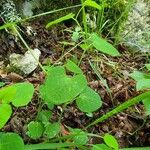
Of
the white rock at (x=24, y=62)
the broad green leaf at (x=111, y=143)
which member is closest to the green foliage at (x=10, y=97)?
the broad green leaf at (x=111, y=143)

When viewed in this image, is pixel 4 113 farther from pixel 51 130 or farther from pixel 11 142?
pixel 51 130

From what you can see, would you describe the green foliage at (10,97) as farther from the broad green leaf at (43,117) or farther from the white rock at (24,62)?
the white rock at (24,62)

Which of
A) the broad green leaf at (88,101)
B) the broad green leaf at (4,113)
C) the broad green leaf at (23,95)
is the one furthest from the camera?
the broad green leaf at (88,101)

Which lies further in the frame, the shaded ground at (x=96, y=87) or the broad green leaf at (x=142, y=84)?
the shaded ground at (x=96, y=87)

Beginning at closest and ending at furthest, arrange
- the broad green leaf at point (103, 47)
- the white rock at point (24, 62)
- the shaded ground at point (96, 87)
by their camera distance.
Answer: the broad green leaf at point (103, 47), the shaded ground at point (96, 87), the white rock at point (24, 62)

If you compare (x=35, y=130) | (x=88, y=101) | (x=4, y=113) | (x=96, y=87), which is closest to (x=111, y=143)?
(x=88, y=101)

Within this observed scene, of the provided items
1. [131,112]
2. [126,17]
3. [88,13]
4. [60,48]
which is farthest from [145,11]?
[131,112]
